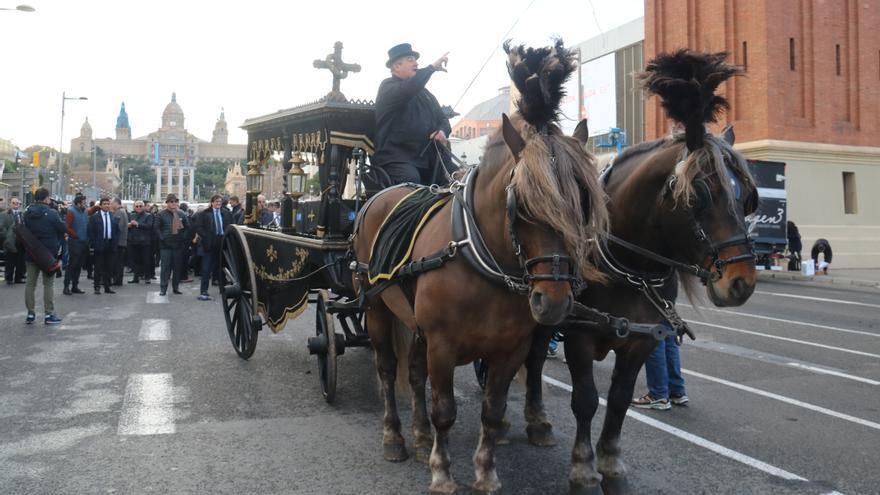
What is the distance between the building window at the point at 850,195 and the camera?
2512 centimetres

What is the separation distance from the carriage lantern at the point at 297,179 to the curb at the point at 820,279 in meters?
16.3

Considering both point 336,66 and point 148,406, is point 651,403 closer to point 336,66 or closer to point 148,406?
point 148,406

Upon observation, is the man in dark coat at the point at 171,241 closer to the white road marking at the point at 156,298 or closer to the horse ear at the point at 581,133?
the white road marking at the point at 156,298

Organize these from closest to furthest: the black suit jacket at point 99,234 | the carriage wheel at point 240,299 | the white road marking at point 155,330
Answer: the carriage wheel at point 240,299 → the white road marking at point 155,330 → the black suit jacket at point 99,234

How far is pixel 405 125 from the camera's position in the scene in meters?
5.72

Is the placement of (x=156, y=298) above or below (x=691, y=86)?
below

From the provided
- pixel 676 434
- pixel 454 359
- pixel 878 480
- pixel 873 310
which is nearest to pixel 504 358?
pixel 454 359

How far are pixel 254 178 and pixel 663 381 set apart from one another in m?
5.36

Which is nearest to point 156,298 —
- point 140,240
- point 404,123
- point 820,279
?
point 140,240

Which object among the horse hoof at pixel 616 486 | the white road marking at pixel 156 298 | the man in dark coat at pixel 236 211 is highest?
the man in dark coat at pixel 236 211

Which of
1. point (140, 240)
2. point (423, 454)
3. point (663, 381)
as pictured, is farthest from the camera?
point (140, 240)

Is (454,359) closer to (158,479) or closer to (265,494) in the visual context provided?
(265,494)

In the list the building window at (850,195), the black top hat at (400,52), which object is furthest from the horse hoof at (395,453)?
the building window at (850,195)

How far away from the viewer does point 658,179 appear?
3855mm
